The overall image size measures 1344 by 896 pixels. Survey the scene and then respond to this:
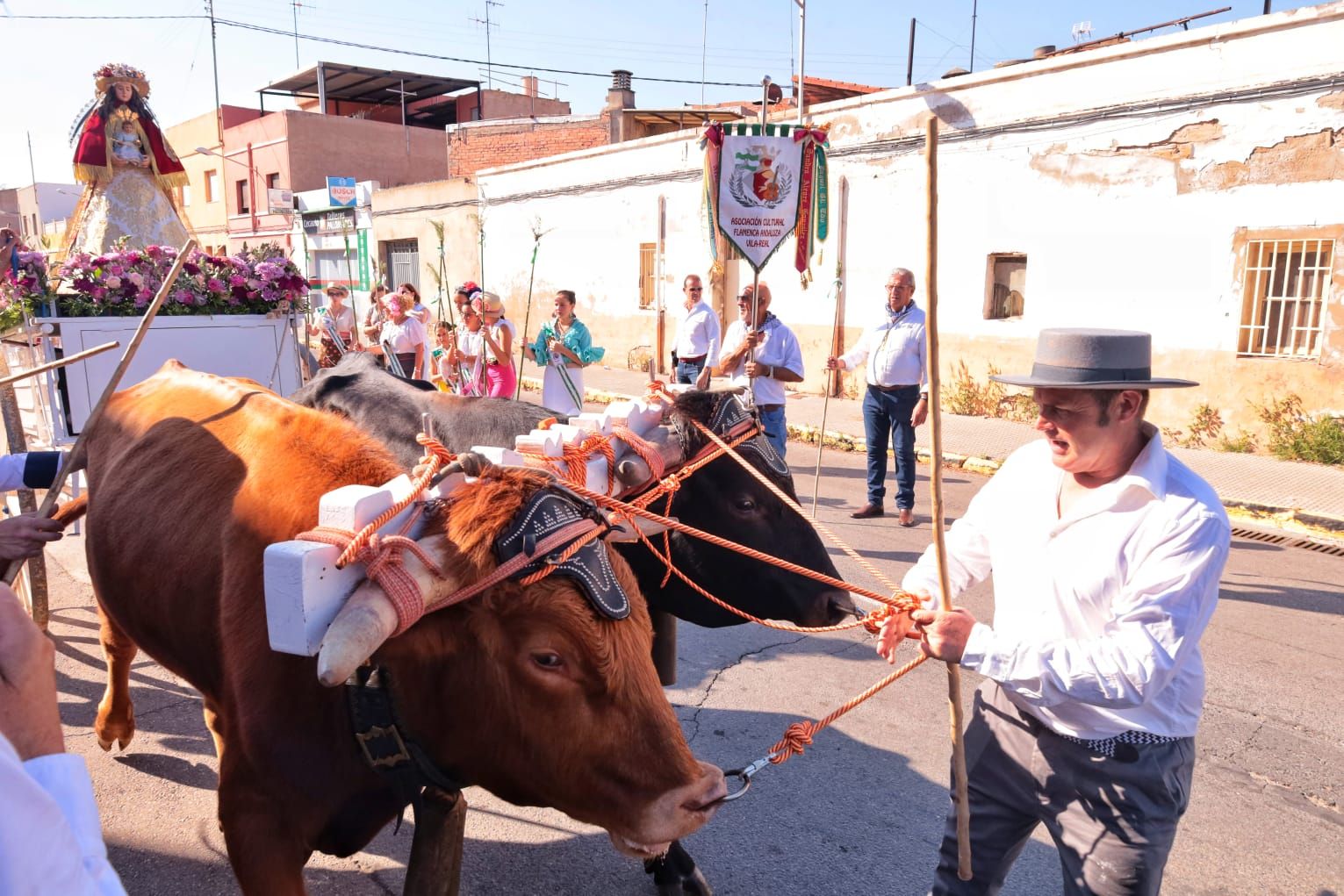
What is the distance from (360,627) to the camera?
1709 mm

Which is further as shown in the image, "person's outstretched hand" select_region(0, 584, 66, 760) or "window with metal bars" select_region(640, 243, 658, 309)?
"window with metal bars" select_region(640, 243, 658, 309)

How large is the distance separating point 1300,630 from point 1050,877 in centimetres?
349

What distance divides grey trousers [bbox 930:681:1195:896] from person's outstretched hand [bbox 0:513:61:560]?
8.63ft

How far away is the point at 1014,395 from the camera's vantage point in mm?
12555

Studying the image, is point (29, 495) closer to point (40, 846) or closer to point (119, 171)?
point (40, 846)

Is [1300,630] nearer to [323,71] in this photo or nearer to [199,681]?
[199,681]

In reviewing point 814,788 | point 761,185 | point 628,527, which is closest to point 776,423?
point 761,185

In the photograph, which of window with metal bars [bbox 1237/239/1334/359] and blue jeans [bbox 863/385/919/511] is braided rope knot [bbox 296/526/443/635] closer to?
blue jeans [bbox 863/385/919/511]

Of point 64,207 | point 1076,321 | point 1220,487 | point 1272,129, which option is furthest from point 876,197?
point 64,207

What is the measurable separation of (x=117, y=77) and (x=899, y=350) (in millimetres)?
7211

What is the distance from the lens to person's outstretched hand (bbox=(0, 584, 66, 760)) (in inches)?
49.7

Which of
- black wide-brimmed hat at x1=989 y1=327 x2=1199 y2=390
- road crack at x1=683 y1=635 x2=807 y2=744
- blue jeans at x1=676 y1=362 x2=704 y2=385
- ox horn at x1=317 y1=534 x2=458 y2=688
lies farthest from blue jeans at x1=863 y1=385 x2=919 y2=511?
ox horn at x1=317 y1=534 x2=458 y2=688

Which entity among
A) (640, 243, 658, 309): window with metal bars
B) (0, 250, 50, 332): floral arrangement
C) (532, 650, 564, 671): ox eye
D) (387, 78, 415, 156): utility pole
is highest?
(387, 78, 415, 156): utility pole

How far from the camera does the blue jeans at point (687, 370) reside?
9742mm
